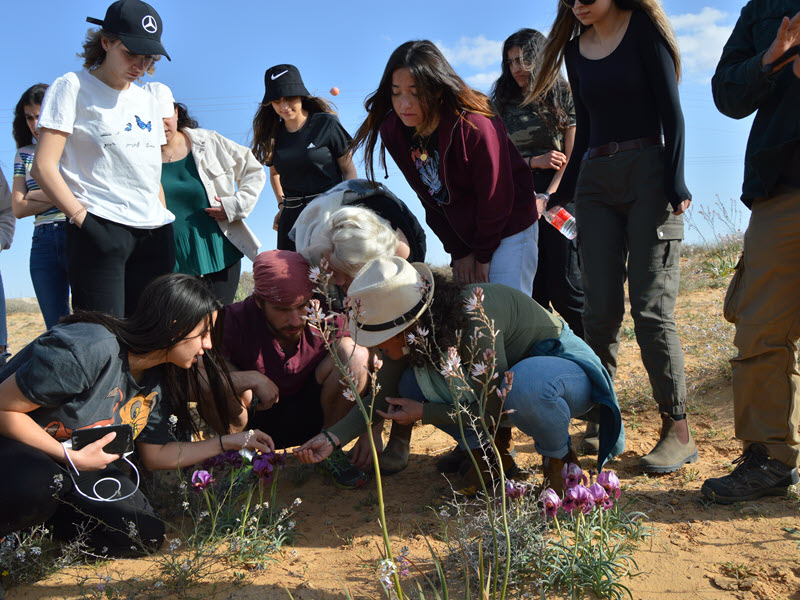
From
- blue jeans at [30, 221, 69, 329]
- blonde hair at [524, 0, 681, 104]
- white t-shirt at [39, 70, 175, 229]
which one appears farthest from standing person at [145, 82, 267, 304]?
blonde hair at [524, 0, 681, 104]

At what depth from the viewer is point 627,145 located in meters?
2.95

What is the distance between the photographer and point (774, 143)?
247 centimetres

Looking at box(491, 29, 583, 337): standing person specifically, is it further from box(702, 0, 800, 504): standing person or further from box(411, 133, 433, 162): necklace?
box(702, 0, 800, 504): standing person

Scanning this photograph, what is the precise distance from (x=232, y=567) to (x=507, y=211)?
1895 mm

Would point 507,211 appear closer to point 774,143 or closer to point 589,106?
point 589,106

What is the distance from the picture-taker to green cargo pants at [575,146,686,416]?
9.51 feet

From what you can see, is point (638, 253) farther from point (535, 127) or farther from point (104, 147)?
point (104, 147)

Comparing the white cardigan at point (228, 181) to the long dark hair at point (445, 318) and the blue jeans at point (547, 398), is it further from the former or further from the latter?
the blue jeans at point (547, 398)

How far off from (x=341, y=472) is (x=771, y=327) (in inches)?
77.6

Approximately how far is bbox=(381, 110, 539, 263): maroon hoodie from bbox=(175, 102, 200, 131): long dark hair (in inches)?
59.0

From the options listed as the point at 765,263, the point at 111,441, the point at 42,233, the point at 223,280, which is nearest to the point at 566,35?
the point at 765,263

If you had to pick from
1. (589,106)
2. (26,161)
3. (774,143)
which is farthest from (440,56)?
(26,161)

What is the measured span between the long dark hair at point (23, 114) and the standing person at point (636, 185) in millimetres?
3307

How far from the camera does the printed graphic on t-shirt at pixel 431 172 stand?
3168 mm
